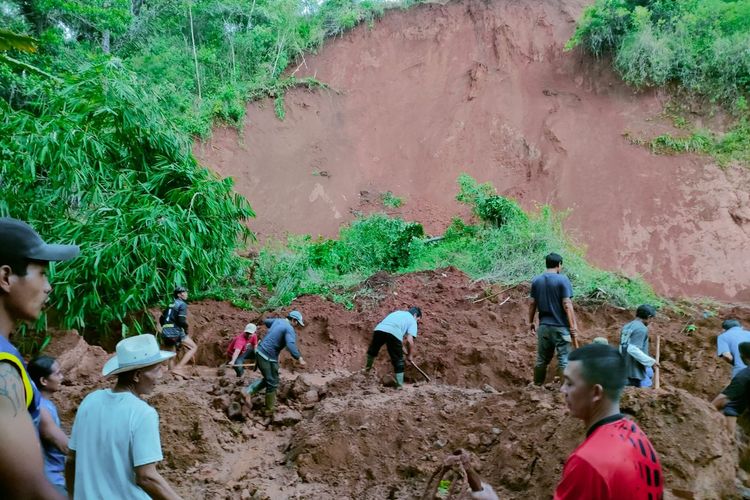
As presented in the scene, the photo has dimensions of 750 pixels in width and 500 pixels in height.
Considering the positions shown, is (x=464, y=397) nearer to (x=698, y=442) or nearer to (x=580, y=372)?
(x=698, y=442)

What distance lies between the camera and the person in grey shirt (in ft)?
17.4

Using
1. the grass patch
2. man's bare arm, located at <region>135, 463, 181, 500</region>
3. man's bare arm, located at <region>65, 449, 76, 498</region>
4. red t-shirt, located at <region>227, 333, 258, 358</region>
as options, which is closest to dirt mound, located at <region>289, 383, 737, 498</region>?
red t-shirt, located at <region>227, 333, 258, 358</region>

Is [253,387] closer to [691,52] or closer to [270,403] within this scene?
[270,403]

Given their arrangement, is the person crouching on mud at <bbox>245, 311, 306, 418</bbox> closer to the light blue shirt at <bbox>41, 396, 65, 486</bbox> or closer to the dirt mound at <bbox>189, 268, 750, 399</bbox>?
the dirt mound at <bbox>189, 268, 750, 399</bbox>

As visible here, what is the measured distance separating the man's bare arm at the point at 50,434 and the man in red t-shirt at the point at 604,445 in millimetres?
2309

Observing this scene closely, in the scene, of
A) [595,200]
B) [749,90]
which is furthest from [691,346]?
[749,90]

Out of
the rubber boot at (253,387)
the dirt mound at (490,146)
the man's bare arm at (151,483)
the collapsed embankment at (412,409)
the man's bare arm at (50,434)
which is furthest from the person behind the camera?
the dirt mound at (490,146)

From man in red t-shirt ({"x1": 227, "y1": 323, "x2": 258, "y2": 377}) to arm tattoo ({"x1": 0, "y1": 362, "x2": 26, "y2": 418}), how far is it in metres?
7.19

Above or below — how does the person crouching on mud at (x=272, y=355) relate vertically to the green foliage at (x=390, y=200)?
below

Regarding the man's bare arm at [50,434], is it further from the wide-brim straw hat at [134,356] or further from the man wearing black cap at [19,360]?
the man wearing black cap at [19,360]

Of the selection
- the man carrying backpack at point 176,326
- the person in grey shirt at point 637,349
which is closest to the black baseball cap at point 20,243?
the person in grey shirt at point 637,349

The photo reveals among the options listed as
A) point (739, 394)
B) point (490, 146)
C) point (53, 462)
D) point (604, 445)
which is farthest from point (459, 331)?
point (490, 146)

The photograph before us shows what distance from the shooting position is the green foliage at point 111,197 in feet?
27.3

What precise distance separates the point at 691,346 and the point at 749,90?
10323mm
